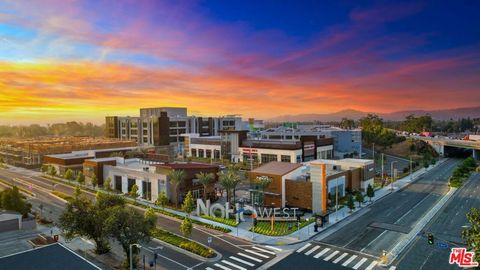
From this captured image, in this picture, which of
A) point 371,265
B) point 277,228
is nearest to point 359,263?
point 371,265

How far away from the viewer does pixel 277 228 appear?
49312 mm

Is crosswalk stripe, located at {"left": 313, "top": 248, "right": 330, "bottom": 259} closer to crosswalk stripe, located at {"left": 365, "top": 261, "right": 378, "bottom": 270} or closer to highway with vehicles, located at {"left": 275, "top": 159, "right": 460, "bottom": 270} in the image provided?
highway with vehicles, located at {"left": 275, "top": 159, "right": 460, "bottom": 270}

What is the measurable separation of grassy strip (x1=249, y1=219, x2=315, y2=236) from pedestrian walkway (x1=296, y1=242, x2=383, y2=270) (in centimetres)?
558

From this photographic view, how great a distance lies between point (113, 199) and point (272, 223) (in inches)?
906

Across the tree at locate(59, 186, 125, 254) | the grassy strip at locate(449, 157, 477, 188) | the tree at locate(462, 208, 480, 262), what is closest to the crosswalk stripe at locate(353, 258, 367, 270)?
the tree at locate(462, 208, 480, 262)

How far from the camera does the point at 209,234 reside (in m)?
47.0

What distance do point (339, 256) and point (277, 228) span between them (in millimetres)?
12581

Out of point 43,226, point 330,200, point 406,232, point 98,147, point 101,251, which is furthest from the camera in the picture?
point 98,147

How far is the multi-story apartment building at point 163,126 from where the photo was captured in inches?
6216

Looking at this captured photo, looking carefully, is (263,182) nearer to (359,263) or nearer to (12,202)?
(359,263)

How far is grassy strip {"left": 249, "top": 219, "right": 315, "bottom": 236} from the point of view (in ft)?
154

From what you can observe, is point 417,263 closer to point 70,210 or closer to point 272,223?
point 272,223

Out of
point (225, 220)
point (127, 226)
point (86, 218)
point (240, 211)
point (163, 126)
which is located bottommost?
point (225, 220)

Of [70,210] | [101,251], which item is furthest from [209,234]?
[70,210]
